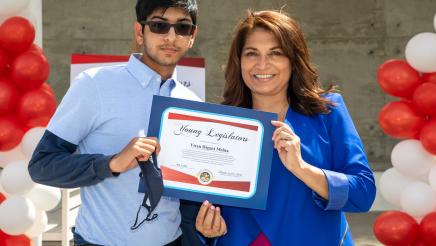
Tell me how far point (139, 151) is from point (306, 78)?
2.23 ft

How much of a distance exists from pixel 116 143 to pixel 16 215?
2028 mm

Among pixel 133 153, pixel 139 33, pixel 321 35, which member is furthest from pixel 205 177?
pixel 321 35

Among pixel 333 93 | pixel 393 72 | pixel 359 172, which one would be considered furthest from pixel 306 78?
pixel 393 72

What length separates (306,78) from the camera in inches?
89.8

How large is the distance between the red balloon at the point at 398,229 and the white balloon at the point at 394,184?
0.52 ft

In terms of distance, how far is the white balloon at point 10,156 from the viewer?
4.11 meters

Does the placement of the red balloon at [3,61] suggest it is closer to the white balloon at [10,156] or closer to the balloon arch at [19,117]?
the balloon arch at [19,117]

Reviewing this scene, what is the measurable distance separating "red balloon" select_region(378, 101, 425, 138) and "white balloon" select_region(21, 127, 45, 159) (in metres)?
2.27

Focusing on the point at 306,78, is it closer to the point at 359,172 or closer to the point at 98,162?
the point at 359,172

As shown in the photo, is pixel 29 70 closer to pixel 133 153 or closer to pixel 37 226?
pixel 37 226

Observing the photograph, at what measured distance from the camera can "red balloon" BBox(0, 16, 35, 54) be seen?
3926 millimetres

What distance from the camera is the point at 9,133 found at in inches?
156

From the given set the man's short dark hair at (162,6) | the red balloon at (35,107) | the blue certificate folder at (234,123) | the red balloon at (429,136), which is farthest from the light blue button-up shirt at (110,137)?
the red balloon at (429,136)

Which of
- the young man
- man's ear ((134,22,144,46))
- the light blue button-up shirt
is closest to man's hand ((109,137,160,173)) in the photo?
the young man
